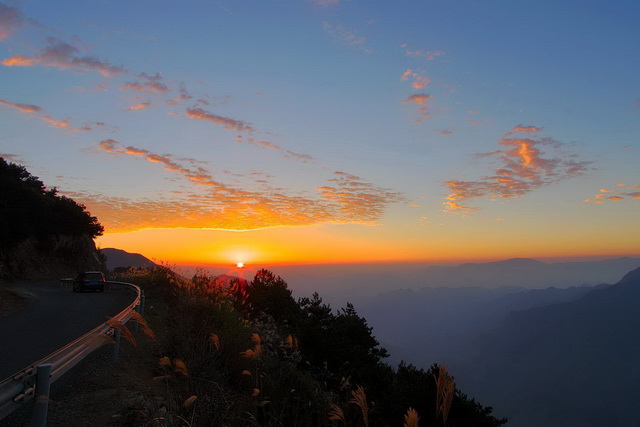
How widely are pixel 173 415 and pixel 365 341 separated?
15.1 metres

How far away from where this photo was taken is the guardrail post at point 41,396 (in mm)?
3862

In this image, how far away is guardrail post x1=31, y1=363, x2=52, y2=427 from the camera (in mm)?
3862

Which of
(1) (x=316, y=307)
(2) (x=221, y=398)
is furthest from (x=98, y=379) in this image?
(1) (x=316, y=307)

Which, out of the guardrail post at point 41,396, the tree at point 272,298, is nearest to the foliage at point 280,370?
the tree at point 272,298

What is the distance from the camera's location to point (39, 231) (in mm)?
41500

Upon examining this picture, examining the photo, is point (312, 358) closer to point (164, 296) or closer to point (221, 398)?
point (164, 296)

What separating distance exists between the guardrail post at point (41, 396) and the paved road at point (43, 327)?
3942mm

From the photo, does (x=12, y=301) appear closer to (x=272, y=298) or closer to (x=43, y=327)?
(x=43, y=327)

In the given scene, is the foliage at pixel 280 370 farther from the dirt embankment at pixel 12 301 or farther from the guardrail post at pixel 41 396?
the dirt embankment at pixel 12 301

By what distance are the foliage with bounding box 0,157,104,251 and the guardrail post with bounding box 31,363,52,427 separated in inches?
1396

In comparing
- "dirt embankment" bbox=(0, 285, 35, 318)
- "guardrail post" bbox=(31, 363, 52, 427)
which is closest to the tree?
"dirt embankment" bbox=(0, 285, 35, 318)

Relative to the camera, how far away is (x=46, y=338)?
10.5m

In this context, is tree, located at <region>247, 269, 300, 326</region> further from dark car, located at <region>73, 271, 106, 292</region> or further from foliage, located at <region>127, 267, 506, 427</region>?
dark car, located at <region>73, 271, 106, 292</region>

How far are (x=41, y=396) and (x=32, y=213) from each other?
41.4 m
